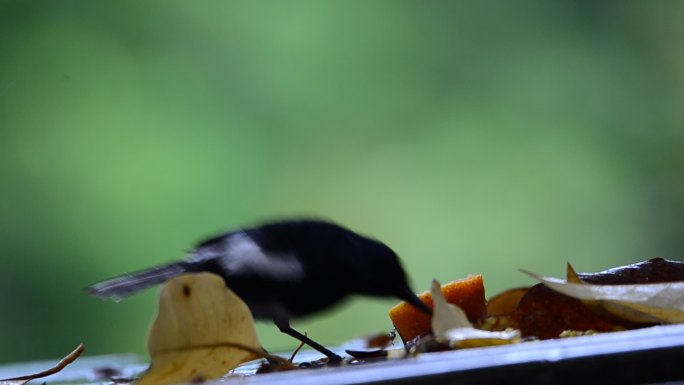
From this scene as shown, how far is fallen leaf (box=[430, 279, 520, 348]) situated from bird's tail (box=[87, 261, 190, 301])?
0.35 m

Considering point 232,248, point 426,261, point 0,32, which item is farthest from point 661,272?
point 0,32

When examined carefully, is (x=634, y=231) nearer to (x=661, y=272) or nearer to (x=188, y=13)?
(x=188, y=13)

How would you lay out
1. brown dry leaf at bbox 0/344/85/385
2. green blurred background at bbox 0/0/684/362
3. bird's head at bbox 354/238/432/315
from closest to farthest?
brown dry leaf at bbox 0/344/85/385 < bird's head at bbox 354/238/432/315 < green blurred background at bbox 0/0/684/362

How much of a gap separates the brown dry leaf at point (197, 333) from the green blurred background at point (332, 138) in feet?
12.5

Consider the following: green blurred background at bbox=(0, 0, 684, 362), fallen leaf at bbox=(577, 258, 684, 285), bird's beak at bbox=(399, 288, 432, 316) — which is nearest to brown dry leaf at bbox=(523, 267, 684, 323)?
fallen leaf at bbox=(577, 258, 684, 285)

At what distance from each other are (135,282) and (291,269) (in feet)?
0.63

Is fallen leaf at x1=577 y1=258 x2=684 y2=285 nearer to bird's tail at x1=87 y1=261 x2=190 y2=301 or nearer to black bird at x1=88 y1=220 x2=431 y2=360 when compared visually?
black bird at x1=88 y1=220 x2=431 y2=360

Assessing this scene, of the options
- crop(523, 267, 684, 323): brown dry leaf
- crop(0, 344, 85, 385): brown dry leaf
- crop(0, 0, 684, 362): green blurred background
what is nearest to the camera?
crop(523, 267, 684, 323): brown dry leaf

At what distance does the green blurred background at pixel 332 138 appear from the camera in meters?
4.76

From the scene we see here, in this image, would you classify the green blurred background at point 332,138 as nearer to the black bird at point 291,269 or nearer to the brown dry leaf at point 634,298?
the black bird at point 291,269

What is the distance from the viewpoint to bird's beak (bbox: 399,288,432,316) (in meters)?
1.13

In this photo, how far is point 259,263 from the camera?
3.63 ft

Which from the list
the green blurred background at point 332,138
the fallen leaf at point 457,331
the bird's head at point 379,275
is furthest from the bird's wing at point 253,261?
the green blurred background at point 332,138

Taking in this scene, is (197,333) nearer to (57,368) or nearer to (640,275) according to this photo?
(57,368)
